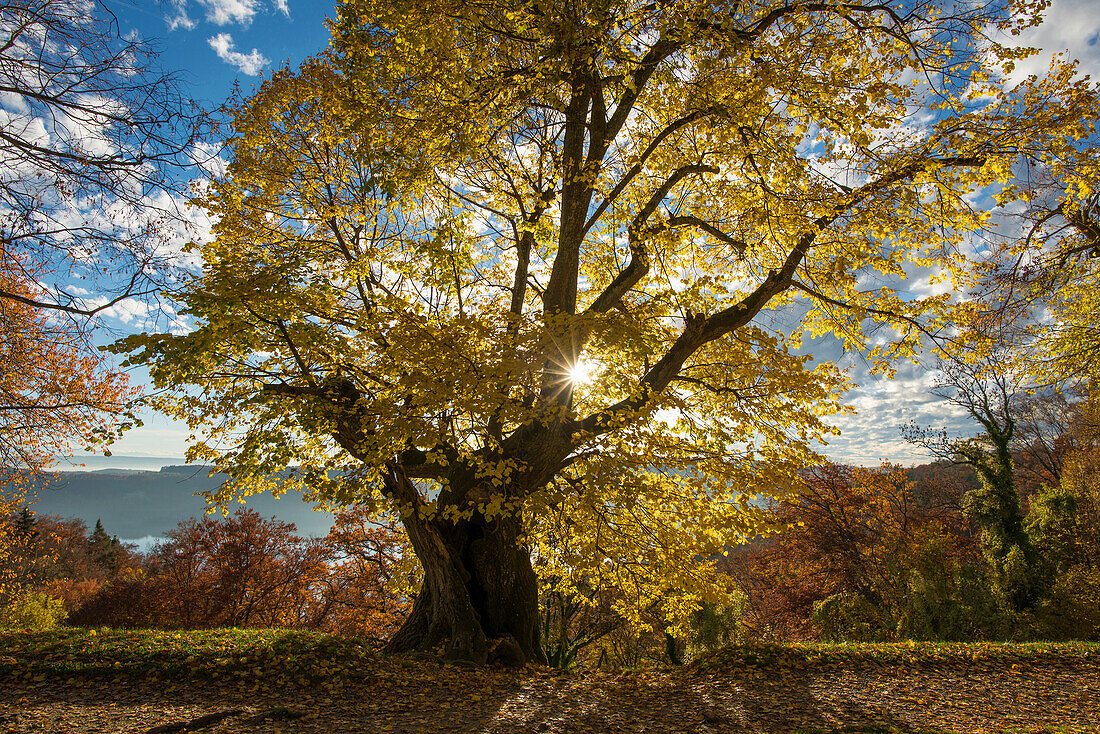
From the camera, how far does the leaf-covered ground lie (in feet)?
16.2

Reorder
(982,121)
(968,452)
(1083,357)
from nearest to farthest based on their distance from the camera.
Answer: (982,121) < (1083,357) < (968,452)

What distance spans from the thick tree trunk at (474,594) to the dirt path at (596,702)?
64cm

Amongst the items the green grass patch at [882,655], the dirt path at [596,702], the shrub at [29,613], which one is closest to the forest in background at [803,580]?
the shrub at [29,613]

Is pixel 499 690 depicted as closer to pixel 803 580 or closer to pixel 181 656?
pixel 181 656

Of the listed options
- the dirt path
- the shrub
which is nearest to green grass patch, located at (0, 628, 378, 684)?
the dirt path

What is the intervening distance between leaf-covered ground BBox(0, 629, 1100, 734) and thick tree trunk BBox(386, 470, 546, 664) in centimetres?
56

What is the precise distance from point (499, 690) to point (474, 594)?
2090mm

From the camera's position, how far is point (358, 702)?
18.4 ft

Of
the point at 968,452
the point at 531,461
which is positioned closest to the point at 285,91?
the point at 531,461

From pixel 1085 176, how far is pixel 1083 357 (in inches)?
214

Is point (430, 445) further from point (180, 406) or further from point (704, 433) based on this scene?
point (704, 433)

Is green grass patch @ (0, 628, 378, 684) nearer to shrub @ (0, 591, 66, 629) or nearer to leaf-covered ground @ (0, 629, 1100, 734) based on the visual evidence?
leaf-covered ground @ (0, 629, 1100, 734)

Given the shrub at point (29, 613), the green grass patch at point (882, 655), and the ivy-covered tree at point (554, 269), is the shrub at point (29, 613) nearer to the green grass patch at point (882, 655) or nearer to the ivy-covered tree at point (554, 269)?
the ivy-covered tree at point (554, 269)

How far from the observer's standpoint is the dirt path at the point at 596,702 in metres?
4.83
